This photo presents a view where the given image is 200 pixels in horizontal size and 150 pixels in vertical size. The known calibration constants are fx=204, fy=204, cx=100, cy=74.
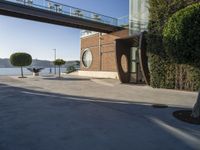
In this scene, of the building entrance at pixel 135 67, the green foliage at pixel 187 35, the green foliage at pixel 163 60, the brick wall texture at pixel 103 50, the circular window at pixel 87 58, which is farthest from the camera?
the circular window at pixel 87 58

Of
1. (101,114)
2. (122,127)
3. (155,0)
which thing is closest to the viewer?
(122,127)

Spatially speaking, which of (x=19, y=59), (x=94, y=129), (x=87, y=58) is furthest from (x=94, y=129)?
(x=87, y=58)

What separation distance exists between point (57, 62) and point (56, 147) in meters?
22.9

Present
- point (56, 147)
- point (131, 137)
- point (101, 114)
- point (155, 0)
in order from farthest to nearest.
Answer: point (155, 0), point (101, 114), point (131, 137), point (56, 147)

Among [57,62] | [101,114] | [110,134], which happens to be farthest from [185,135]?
[57,62]

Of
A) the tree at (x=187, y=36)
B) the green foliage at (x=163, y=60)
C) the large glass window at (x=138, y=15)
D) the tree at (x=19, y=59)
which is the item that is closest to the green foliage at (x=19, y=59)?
the tree at (x=19, y=59)

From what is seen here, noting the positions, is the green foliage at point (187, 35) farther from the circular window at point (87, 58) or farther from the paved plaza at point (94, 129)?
the circular window at point (87, 58)

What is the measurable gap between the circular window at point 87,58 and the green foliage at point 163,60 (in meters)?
14.5

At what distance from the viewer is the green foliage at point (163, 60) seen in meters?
12.3

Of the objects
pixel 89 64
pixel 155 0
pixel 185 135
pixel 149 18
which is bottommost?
pixel 185 135

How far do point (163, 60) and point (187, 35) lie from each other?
743cm

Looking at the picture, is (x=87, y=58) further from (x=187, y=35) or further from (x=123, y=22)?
(x=187, y=35)

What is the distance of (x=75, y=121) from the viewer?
6.36m

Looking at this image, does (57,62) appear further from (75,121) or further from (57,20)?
(75,121)
